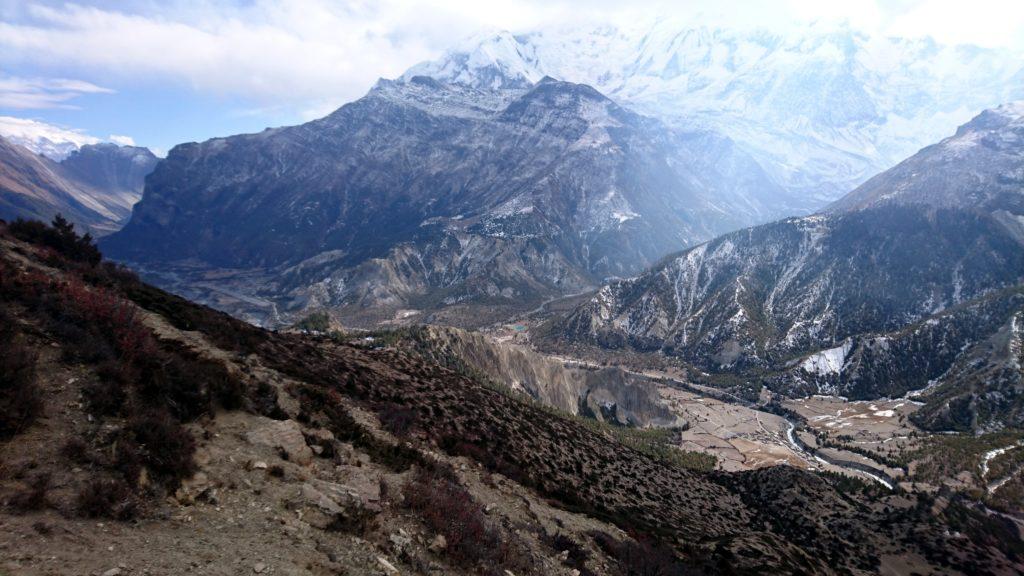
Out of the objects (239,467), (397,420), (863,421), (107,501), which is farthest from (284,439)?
(863,421)

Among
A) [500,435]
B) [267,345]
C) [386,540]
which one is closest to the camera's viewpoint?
[386,540]

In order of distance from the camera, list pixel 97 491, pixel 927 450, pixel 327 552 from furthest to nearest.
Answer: pixel 927 450, pixel 327 552, pixel 97 491

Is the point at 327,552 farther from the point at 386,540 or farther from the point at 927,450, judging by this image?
the point at 927,450

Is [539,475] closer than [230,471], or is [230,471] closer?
[230,471]

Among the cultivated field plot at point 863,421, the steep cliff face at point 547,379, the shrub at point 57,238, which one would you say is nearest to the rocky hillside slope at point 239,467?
the shrub at point 57,238

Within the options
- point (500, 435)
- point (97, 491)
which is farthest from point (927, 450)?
point (97, 491)

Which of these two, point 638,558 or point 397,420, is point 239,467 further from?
point 638,558

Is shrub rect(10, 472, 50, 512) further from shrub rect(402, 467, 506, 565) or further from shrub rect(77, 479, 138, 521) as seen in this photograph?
shrub rect(402, 467, 506, 565)

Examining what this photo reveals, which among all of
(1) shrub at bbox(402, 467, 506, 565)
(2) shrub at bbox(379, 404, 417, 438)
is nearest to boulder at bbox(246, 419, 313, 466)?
(1) shrub at bbox(402, 467, 506, 565)
